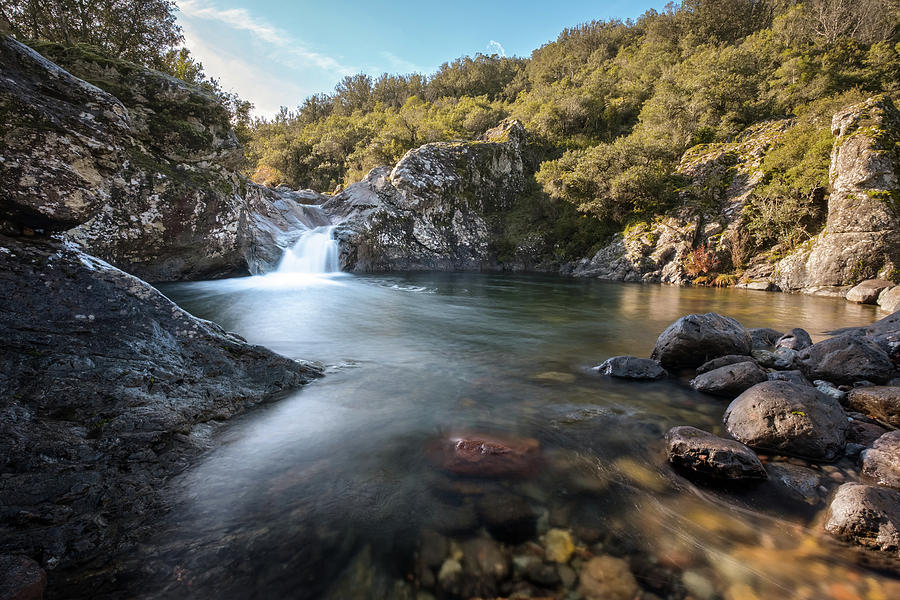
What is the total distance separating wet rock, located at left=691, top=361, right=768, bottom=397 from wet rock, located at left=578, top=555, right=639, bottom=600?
3758 millimetres

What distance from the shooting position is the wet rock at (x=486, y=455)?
3248 mm

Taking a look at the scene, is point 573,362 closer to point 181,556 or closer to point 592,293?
point 181,556

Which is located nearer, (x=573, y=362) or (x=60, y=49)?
(x=573, y=362)

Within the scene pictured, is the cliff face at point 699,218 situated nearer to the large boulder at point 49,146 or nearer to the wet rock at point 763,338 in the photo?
the wet rock at point 763,338

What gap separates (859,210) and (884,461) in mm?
18319

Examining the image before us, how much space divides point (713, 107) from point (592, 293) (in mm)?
19872

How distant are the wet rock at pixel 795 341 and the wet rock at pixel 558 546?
6.57 m

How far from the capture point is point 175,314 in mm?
4395

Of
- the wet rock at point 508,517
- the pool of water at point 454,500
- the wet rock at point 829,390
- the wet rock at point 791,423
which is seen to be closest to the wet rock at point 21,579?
the pool of water at point 454,500

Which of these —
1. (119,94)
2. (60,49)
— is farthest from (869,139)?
(60,49)

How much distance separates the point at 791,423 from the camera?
143 inches

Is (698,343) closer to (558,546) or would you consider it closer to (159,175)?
(558,546)

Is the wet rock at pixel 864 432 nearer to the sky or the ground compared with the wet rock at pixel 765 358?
nearer to the ground

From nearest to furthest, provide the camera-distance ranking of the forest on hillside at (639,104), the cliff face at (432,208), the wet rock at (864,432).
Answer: the wet rock at (864,432) < the forest on hillside at (639,104) < the cliff face at (432,208)
